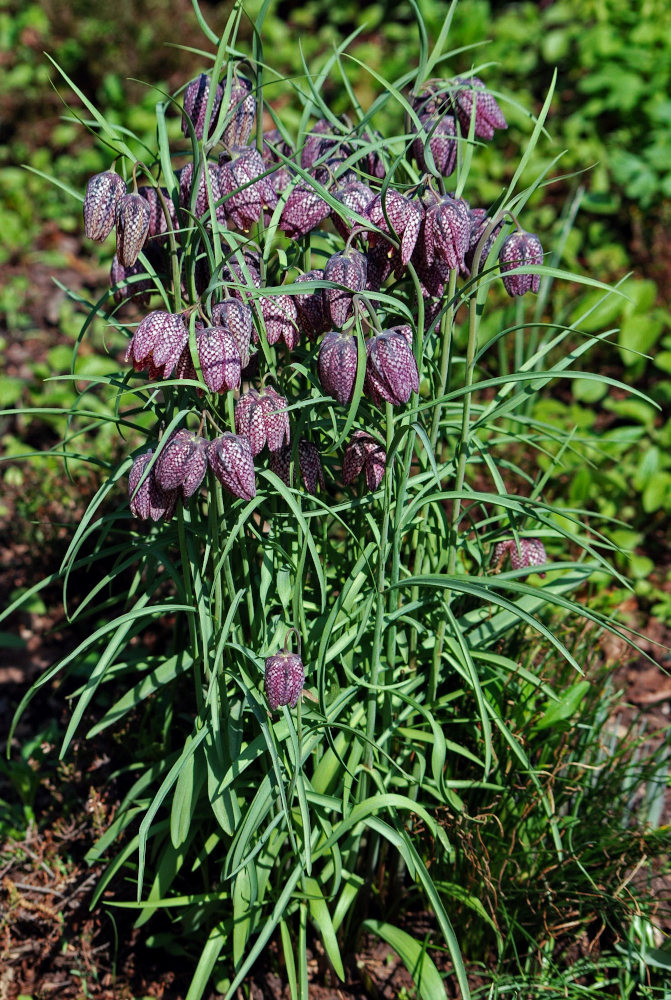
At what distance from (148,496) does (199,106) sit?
57 cm

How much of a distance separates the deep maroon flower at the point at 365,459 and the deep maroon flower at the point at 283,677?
29 centimetres

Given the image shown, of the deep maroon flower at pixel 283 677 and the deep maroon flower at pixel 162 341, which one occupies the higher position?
the deep maroon flower at pixel 162 341

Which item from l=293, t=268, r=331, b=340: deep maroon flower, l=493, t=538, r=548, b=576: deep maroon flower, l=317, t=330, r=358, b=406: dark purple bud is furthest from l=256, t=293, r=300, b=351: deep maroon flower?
l=493, t=538, r=548, b=576: deep maroon flower

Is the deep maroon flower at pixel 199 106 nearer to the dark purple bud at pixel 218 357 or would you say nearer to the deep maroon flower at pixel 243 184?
the deep maroon flower at pixel 243 184

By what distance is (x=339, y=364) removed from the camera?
1.21 metres

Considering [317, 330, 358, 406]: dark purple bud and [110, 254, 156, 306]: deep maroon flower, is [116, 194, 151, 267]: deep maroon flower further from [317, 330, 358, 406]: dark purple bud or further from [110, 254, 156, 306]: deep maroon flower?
[317, 330, 358, 406]: dark purple bud

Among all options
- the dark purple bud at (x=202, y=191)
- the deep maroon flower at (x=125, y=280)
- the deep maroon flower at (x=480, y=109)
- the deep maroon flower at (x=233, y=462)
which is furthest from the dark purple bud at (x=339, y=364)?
the deep maroon flower at (x=480, y=109)

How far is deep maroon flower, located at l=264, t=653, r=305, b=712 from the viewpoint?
128 centimetres

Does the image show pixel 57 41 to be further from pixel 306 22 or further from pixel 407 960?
pixel 407 960

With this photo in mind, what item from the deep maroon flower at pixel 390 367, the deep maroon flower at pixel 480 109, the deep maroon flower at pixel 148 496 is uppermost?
the deep maroon flower at pixel 480 109

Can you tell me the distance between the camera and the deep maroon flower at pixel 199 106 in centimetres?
133

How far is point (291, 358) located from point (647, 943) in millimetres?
1251

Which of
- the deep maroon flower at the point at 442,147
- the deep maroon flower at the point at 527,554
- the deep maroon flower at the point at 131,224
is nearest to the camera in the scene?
the deep maroon flower at the point at 131,224

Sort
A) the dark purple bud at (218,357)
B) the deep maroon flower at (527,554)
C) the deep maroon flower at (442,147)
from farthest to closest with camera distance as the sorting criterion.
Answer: the deep maroon flower at (527,554) → the deep maroon flower at (442,147) → the dark purple bud at (218,357)
